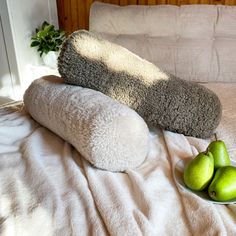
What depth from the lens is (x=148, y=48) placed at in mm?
1509

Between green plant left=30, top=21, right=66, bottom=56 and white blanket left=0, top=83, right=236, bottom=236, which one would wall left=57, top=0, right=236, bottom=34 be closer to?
green plant left=30, top=21, right=66, bottom=56

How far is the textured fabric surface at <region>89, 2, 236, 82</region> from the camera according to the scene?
1.45 metres

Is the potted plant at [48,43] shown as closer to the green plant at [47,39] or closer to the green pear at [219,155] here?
the green plant at [47,39]

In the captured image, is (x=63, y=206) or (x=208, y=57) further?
(x=208, y=57)

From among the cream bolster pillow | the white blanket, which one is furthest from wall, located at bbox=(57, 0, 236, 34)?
the white blanket

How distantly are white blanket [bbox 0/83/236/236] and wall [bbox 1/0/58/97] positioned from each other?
118 centimetres

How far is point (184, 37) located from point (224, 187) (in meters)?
1.01

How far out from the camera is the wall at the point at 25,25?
1.89 meters

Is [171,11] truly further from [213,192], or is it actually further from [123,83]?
[213,192]

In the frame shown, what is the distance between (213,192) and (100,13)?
1198mm

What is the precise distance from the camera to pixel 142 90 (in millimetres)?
971

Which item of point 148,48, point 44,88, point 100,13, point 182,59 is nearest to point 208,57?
point 182,59

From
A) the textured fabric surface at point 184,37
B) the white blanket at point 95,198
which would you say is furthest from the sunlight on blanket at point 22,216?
the textured fabric surface at point 184,37

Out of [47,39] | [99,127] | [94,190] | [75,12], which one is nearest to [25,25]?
[47,39]
